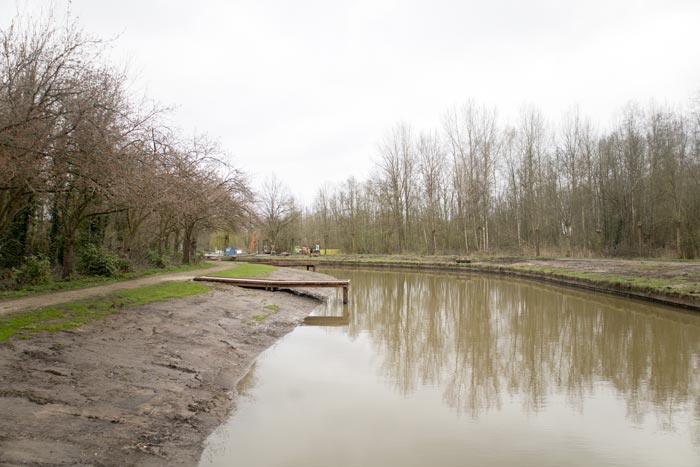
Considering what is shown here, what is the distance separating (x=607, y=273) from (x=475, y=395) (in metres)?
18.3

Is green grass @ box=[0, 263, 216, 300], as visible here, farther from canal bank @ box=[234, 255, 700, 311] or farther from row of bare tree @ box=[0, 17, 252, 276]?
canal bank @ box=[234, 255, 700, 311]

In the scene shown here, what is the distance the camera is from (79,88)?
29.4ft

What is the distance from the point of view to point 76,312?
9.38 m

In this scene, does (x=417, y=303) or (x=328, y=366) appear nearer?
(x=328, y=366)

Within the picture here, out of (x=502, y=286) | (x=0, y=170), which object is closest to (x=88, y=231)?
(x=0, y=170)

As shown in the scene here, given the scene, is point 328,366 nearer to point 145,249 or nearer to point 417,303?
point 417,303

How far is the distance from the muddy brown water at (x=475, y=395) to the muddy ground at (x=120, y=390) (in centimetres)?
50

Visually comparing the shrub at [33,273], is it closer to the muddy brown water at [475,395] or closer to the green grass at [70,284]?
the green grass at [70,284]

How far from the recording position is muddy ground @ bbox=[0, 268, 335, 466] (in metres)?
4.48

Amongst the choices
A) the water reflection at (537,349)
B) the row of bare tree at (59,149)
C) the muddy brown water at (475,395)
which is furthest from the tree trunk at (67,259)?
the water reflection at (537,349)

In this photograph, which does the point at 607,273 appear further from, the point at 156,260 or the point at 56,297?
the point at 56,297

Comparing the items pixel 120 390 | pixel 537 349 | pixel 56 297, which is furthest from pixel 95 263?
pixel 537 349

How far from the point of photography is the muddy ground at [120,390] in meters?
4.48

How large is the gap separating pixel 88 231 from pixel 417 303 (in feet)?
44.4
